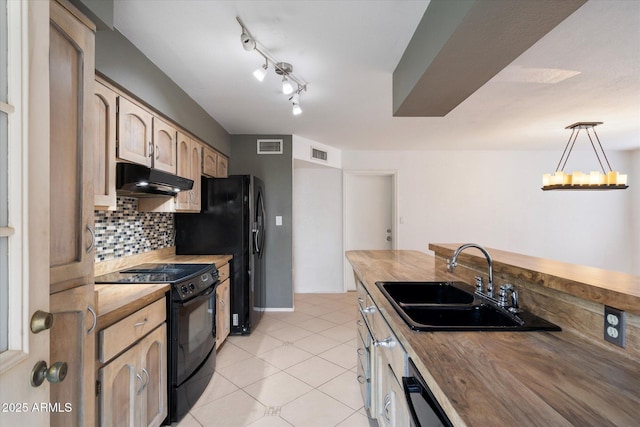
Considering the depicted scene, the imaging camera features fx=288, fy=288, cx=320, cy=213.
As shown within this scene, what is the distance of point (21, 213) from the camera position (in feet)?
2.52

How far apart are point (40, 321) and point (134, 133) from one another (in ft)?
4.56

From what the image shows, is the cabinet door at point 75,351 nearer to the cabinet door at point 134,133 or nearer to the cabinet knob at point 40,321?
the cabinet knob at point 40,321

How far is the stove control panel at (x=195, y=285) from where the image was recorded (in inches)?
71.7

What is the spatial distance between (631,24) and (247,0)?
207 centimetres

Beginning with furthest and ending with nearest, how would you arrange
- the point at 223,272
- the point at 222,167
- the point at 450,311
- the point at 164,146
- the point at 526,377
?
1. the point at 222,167
2. the point at 223,272
3. the point at 164,146
4. the point at 450,311
5. the point at 526,377

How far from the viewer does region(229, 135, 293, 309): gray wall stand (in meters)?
3.79

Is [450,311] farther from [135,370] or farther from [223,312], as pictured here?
[223,312]

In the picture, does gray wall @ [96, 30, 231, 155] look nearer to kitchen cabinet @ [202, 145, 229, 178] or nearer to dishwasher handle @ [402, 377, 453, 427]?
kitchen cabinet @ [202, 145, 229, 178]

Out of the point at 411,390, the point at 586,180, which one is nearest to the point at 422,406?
the point at 411,390

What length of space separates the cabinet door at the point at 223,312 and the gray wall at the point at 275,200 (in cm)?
92

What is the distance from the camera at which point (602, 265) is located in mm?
4805

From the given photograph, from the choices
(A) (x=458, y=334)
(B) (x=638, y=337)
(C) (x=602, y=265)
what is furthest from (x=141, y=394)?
(C) (x=602, y=265)

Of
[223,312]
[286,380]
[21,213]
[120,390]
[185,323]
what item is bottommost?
[286,380]

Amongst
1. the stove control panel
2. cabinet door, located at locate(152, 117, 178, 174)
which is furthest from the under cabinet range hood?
the stove control panel
